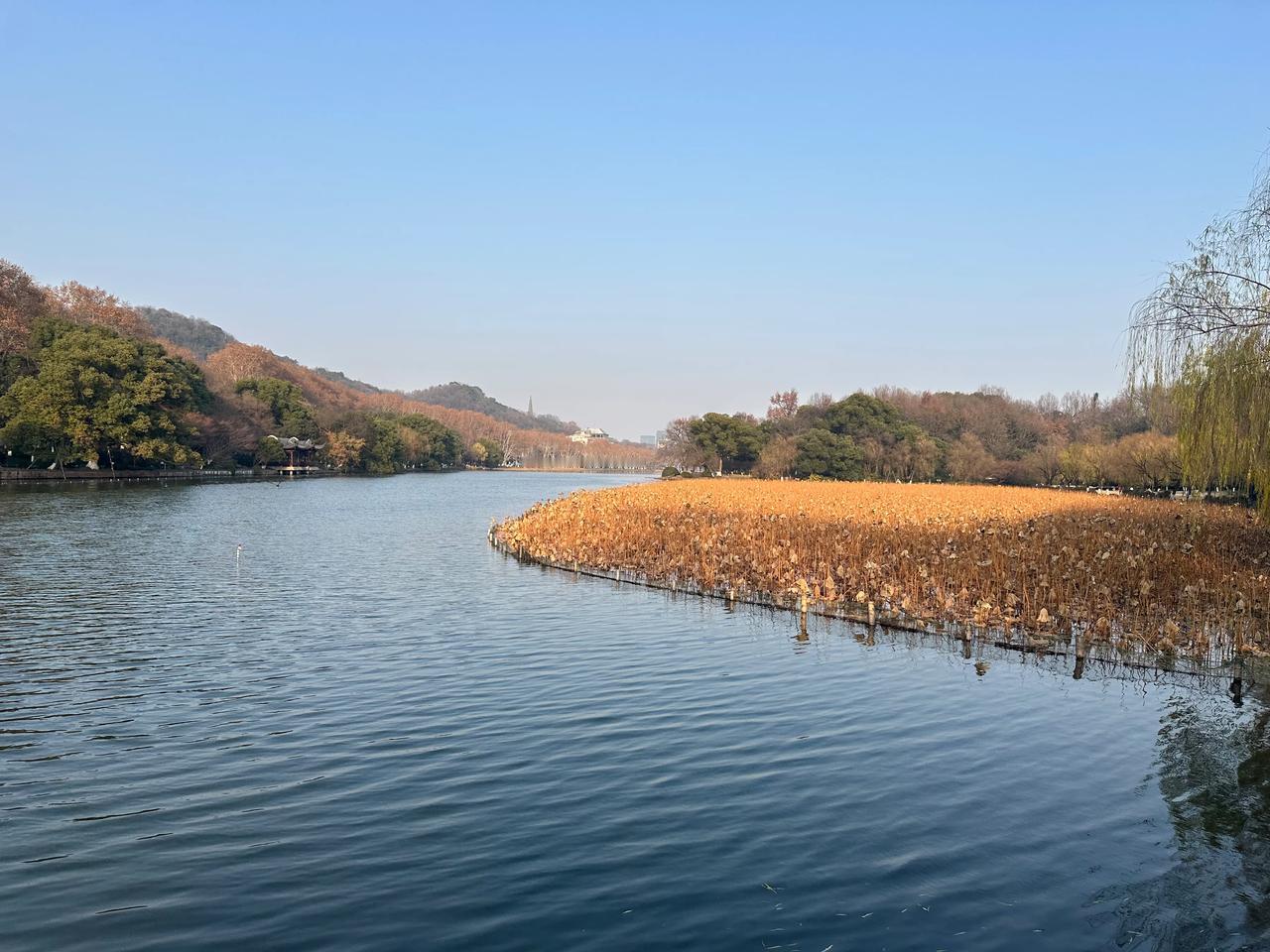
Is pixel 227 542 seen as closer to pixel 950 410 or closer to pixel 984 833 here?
pixel 984 833

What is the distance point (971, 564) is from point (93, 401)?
240 ft

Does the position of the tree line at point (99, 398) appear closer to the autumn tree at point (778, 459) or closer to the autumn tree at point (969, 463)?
the autumn tree at point (778, 459)

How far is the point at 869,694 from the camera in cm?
1284

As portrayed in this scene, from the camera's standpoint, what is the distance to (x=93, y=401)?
2854 inches

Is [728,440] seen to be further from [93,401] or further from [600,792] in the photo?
[600,792]

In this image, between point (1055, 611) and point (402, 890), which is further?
point (1055, 611)

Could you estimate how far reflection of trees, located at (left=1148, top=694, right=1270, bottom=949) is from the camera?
6301 mm

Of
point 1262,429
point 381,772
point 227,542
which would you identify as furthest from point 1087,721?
point 227,542

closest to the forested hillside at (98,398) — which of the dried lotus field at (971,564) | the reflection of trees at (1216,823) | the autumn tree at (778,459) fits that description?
the dried lotus field at (971,564)

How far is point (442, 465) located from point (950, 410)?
102 m

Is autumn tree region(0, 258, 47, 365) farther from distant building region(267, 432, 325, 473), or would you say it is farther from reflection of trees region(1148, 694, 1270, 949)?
reflection of trees region(1148, 694, 1270, 949)

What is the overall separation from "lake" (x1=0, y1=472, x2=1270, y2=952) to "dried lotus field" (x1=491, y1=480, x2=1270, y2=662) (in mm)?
2041

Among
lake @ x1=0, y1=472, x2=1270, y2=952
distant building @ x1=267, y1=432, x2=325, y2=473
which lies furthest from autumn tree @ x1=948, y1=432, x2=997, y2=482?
lake @ x1=0, y1=472, x2=1270, y2=952

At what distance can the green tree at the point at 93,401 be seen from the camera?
68.9 metres
